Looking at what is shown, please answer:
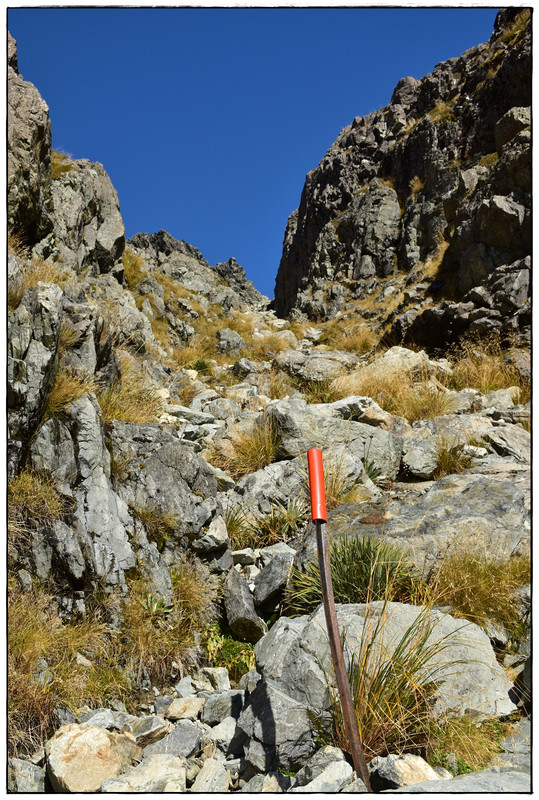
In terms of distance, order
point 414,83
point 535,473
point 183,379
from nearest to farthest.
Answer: point 535,473
point 183,379
point 414,83

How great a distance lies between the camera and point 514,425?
7.54 metres

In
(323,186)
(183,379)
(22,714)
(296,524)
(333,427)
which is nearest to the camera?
(22,714)

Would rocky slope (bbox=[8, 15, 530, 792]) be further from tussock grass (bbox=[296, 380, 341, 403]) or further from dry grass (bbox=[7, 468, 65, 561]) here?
tussock grass (bbox=[296, 380, 341, 403])

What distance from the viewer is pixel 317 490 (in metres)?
2.34

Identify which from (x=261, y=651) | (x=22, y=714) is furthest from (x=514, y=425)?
(x=22, y=714)

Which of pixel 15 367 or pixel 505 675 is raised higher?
pixel 15 367

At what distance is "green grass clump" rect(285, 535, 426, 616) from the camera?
4023 mm

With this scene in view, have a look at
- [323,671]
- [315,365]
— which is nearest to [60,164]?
[315,365]

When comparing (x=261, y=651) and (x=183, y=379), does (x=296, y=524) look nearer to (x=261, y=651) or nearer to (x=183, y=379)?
(x=261, y=651)

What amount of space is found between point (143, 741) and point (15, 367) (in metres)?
3.01

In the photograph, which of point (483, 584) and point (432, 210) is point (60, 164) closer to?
point (483, 584)

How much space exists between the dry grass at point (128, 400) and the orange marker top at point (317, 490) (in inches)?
140

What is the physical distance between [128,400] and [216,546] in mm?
2768

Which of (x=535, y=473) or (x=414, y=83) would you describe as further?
(x=414, y=83)
